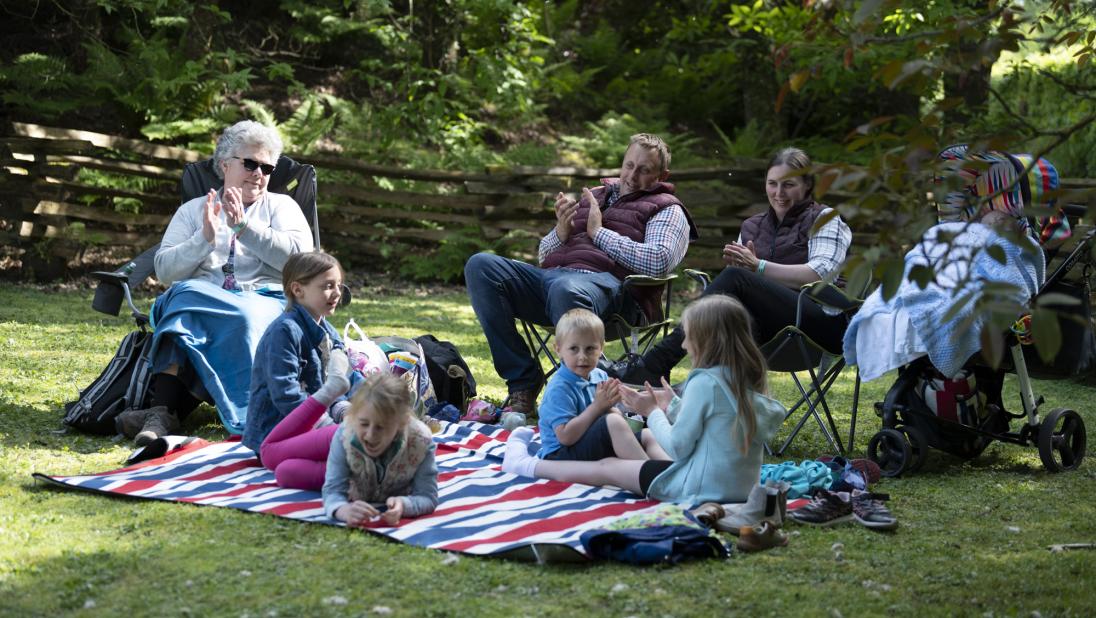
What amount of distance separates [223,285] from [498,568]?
2.34 m

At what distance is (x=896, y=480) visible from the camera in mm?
3941

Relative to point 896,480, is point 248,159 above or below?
above

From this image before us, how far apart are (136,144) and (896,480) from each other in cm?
683

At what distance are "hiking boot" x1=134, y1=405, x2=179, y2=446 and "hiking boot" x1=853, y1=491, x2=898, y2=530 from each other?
2.44m

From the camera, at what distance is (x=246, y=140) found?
184 inches

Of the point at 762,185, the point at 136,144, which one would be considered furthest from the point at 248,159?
the point at 762,185

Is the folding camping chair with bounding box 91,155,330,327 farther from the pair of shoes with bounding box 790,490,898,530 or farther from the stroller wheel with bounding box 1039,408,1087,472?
the stroller wheel with bounding box 1039,408,1087,472

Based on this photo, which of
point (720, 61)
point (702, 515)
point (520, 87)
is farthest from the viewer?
point (720, 61)

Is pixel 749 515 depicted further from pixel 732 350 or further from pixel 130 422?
pixel 130 422

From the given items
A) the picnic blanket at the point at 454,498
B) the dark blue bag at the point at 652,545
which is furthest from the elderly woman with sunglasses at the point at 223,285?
the dark blue bag at the point at 652,545

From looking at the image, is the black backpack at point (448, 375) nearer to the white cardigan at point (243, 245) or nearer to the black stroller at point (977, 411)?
the white cardigan at point (243, 245)

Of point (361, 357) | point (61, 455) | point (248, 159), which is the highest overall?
point (248, 159)

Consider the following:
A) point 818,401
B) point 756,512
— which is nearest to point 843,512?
point 756,512

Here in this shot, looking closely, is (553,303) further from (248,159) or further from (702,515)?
(702,515)
